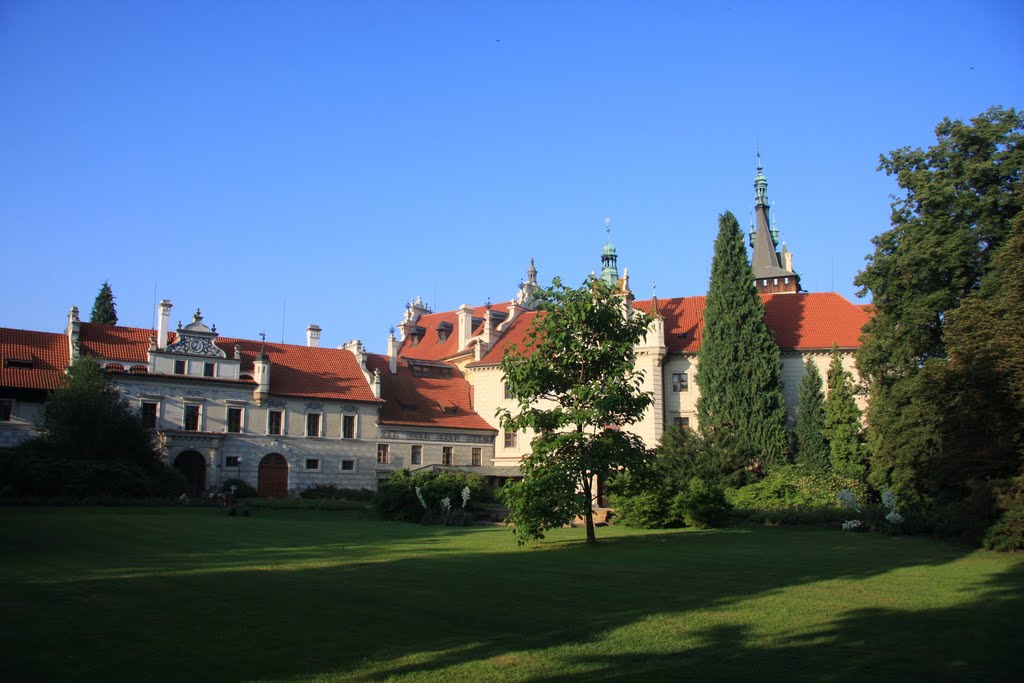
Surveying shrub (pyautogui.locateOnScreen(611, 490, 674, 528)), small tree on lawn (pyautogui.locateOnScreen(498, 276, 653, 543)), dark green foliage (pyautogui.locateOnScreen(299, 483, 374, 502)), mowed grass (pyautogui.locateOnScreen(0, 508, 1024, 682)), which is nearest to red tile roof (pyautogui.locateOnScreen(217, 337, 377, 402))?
dark green foliage (pyautogui.locateOnScreen(299, 483, 374, 502))

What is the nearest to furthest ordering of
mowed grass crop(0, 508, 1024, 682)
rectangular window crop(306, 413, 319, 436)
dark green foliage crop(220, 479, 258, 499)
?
1. mowed grass crop(0, 508, 1024, 682)
2. dark green foliage crop(220, 479, 258, 499)
3. rectangular window crop(306, 413, 319, 436)

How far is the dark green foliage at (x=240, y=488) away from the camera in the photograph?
48.1 meters

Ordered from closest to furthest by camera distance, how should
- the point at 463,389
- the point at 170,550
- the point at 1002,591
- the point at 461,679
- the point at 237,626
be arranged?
the point at 461,679, the point at 237,626, the point at 1002,591, the point at 170,550, the point at 463,389

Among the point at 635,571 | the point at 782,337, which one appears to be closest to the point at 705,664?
the point at 635,571

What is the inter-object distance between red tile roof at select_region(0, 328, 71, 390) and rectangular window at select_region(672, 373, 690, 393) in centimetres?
3596

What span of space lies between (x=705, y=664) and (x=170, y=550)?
49.2 feet

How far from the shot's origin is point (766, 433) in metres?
45.9

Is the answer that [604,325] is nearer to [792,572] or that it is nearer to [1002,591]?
[792,572]

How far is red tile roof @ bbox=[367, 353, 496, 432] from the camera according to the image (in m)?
57.7

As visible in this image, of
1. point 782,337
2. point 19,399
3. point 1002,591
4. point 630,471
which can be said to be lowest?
point 1002,591

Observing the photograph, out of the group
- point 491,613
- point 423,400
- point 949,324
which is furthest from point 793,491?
point 491,613

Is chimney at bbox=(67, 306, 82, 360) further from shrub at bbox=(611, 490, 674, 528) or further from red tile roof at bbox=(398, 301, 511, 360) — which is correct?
shrub at bbox=(611, 490, 674, 528)

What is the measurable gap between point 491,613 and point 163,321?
42773 mm

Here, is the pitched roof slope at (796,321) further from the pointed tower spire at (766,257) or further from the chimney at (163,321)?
the chimney at (163,321)
